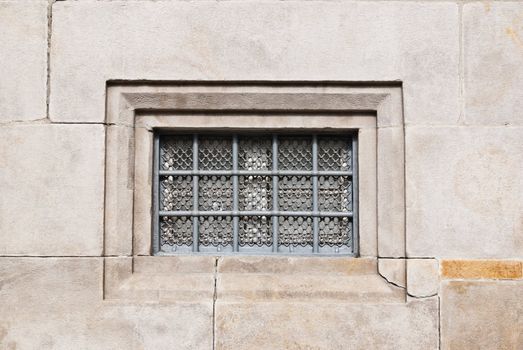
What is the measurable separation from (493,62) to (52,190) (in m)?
2.40

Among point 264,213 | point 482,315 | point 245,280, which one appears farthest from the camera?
point 264,213

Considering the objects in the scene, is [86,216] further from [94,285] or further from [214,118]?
[214,118]

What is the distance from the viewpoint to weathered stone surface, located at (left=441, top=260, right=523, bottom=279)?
3.12 m

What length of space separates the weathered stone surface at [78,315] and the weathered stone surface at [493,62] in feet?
5.83

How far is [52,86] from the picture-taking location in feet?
10.5

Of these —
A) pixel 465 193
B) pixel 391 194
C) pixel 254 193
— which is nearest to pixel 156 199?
pixel 254 193

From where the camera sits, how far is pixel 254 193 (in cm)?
338

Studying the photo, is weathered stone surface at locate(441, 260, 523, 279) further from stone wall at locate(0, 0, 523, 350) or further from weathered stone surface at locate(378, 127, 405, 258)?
weathered stone surface at locate(378, 127, 405, 258)

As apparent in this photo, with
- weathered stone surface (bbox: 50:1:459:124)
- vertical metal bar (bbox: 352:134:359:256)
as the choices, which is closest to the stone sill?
vertical metal bar (bbox: 352:134:359:256)

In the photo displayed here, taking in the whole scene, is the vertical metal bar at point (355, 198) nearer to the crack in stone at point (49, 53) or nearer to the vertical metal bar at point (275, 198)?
the vertical metal bar at point (275, 198)

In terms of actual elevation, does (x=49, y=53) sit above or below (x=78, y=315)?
above

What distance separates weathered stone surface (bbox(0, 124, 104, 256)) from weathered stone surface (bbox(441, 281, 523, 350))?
1.85 metres

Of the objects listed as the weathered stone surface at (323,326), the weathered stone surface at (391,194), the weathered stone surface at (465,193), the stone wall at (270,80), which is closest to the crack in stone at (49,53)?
the stone wall at (270,80)

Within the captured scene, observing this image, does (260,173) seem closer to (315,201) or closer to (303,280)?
(315,201)
